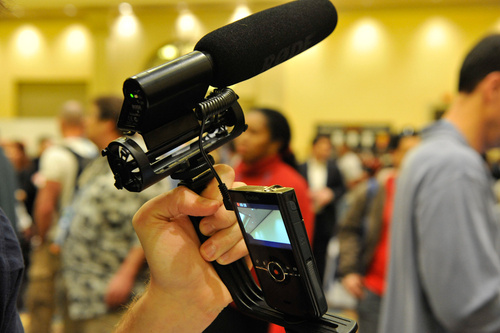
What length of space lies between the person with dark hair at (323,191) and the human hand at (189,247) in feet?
8.87

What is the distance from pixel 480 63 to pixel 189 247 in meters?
1.18

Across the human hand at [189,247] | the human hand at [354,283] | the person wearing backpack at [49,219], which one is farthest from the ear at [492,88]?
the person wearing backpack at [49,219]

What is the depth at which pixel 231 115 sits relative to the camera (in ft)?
2.02

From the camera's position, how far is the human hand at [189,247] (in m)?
0.63

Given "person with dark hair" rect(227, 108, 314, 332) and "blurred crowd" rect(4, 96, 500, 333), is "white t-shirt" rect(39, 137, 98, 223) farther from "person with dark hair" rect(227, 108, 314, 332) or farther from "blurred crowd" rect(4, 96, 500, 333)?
"person with dark hair" rect(227, 108, 314, 332)

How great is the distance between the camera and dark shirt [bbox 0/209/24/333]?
0.60m

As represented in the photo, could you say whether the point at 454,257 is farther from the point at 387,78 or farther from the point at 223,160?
the point at 387,78

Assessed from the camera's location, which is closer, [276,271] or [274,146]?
[276,271]

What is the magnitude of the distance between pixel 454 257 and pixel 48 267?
9.79 feet

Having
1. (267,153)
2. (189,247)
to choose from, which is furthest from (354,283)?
(189,247)

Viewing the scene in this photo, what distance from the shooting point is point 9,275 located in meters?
0.61

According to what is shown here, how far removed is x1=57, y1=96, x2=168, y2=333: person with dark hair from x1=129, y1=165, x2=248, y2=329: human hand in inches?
56.5

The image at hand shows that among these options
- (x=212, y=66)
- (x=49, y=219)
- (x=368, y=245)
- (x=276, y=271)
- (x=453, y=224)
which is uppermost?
(x=212, y=66)

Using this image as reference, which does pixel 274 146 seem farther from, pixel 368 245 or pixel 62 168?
pixel 62 168
